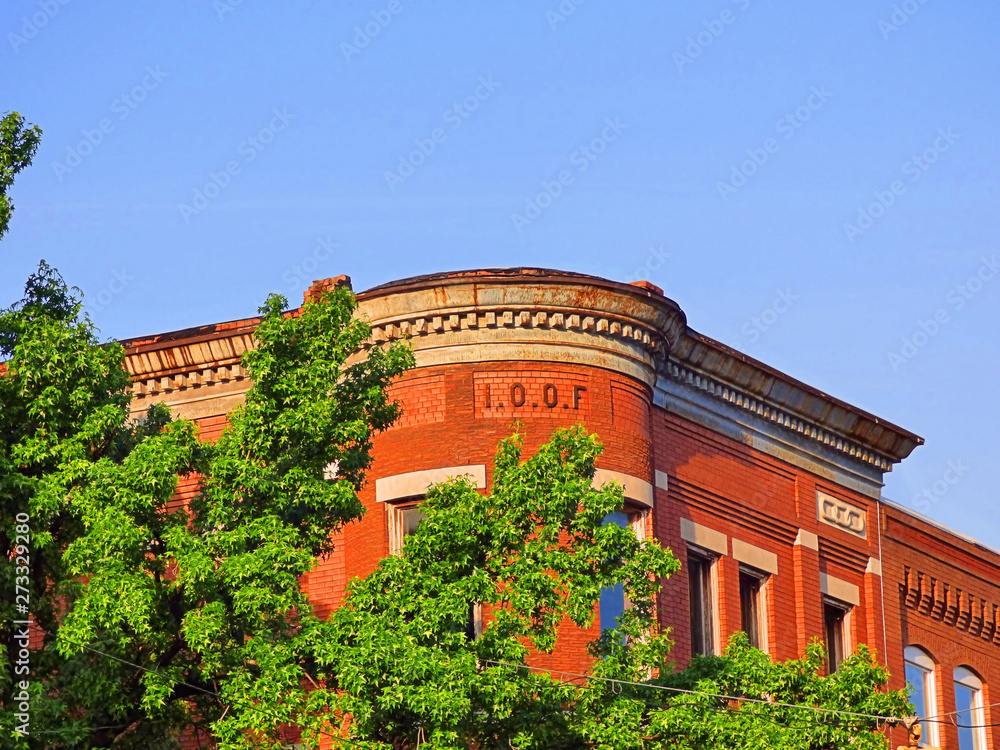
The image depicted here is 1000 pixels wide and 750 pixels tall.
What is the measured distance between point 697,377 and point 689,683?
285 inches

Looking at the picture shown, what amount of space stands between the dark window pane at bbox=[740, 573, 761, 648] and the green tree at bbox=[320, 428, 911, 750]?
6.88 m

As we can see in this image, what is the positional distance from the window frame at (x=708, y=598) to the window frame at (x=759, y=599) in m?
0.66

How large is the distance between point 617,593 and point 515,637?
5.80 metres

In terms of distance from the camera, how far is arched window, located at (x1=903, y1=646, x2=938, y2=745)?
97.8 feet

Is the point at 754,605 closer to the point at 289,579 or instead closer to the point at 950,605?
the point at 950,605

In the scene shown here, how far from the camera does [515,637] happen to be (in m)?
17.9

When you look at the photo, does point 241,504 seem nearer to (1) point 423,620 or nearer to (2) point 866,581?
(1) point 423,620

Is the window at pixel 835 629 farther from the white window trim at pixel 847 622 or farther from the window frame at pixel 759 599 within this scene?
the window frame at pixel 759 599

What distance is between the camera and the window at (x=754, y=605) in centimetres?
2630

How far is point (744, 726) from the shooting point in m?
18.7

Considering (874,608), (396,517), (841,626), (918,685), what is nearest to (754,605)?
(841,626)

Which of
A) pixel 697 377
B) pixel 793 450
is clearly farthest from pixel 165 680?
Result: pixel 793 450

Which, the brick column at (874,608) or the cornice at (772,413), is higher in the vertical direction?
the cornice at (772,413)

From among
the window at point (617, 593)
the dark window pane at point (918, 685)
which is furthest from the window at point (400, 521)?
the dark window pane at point (918, 685)
